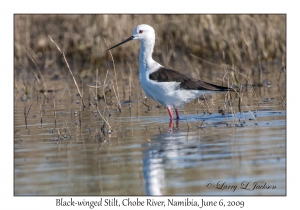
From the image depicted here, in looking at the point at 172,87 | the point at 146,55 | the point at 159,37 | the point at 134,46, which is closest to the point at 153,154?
the point at 172,87

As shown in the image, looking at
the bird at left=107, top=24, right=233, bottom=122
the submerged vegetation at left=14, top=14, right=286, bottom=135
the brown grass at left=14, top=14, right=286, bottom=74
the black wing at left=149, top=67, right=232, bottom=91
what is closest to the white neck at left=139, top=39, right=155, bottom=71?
the bird at left=107, top=24, right=233, bottom=122

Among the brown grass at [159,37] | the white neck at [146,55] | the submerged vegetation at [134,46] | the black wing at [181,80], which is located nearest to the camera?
the black wing at [181,80]

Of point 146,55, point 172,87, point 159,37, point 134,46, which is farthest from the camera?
point 159,37

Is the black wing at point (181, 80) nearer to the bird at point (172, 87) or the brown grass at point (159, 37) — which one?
the bird at point (172, 87)

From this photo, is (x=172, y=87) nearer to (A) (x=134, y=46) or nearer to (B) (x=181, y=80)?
(B) (x=181, y=80)

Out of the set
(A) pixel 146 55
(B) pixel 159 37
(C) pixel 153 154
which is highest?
(B) pixel 159 37

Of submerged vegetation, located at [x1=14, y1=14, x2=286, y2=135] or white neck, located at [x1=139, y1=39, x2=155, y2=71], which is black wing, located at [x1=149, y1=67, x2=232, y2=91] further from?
submerged vegetation, located at [x1=14, y1=14, x2=286, y2=135]

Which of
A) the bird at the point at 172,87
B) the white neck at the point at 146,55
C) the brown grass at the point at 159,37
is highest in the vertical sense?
the brown grass at the point at 159,37

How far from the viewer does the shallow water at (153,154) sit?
5.12 metres

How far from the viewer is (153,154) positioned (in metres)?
6.13

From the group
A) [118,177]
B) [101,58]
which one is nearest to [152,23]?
[101,58]

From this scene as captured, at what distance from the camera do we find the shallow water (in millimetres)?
5117

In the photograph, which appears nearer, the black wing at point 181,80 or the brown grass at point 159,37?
the black wing at point 181,80

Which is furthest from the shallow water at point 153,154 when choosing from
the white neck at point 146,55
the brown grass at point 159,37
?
the brown grass at point 159,37
